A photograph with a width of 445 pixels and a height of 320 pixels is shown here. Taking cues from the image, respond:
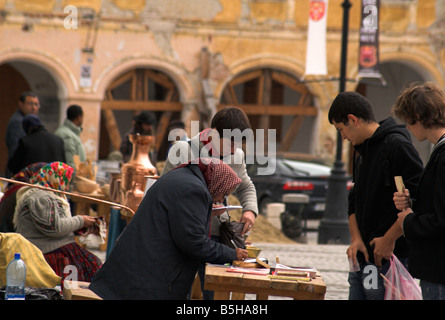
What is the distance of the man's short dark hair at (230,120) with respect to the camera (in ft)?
18.7

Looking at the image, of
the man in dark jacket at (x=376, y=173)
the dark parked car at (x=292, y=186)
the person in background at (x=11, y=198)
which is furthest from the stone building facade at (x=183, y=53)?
the man in dark jacket at (x=376, y=173)

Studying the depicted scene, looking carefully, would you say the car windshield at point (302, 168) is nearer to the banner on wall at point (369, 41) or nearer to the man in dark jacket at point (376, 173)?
the banner on wall at point (369, 41)

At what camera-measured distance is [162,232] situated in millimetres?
4562

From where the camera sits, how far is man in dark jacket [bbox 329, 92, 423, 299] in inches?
182

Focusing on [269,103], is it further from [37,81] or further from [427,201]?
[427,201]

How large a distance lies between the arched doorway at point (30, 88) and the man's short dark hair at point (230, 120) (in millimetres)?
18034

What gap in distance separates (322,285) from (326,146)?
20189 millimetres

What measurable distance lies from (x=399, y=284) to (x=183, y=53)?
19381mm

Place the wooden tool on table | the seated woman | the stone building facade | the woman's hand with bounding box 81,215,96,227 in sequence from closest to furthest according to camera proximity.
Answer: the wooden tool on table, the seated woman, the woman's hand with bounding box 81,215,96,227, the stone building facade

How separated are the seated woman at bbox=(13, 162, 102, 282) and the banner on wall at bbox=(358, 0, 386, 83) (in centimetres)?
1195

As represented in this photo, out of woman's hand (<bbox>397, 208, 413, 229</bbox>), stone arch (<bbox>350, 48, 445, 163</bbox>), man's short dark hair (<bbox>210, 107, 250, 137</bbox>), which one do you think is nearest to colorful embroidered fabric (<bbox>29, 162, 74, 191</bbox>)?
man's short dark hair (<bbox>210, 107, 250, 137</bbox>)

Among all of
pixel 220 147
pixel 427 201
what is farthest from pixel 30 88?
pixel 427 201

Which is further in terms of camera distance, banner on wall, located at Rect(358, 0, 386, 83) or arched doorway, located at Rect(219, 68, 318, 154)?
arched doorway, located at Rect(219, 68, 318, 154)

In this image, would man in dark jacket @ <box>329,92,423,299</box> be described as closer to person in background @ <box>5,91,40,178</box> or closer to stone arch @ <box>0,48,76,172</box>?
person in background @ <box>5,91,40,178</box>
